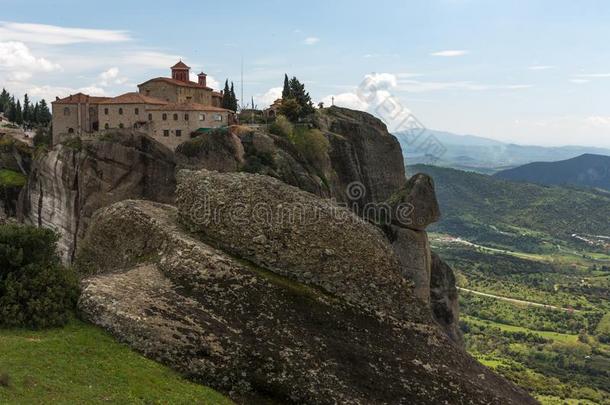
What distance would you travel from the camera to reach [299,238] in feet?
100

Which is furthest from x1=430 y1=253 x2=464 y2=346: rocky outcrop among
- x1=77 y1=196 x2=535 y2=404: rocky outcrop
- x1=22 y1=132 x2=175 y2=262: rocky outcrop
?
x1=77 y1=196 x2=535 y2=404: rocky outcrop

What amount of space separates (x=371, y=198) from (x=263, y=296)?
155ft

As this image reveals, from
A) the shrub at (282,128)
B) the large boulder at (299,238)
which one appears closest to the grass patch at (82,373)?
the large boulder at (299,238)

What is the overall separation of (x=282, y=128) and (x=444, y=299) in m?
28.4

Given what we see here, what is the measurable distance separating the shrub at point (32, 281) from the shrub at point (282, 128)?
45.6 m

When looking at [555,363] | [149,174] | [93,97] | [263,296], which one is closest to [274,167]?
[149,174]

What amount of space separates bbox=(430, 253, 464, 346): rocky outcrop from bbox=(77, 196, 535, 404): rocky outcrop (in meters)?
34.3

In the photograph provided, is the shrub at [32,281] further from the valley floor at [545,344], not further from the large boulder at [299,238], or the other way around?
the valley floor at [545,344]

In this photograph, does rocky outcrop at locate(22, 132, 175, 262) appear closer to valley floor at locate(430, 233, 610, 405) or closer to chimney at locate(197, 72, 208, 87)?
chimney at locate(197, 72, 208, 87)

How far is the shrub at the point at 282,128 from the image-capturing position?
7138 cm

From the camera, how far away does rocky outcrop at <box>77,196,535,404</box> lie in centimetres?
2373

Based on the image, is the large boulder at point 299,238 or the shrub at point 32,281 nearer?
the shrub at point 32,281

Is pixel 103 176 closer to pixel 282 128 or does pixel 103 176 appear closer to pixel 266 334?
pixel 282 128

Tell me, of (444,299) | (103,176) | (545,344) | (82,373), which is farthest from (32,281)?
(545,344)
